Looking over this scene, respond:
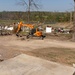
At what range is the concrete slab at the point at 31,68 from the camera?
6387 millimetres

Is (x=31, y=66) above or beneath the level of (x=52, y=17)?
beneath

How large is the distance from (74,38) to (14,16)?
26.0 meters

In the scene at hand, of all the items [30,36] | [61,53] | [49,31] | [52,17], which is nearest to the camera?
[61,53]

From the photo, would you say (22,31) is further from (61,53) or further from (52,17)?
(52,17)

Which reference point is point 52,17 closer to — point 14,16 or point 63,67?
point 14,16

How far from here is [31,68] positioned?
22.2ft

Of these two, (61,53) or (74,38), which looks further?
(74,38)

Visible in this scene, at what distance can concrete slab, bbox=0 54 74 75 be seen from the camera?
639 centimetres

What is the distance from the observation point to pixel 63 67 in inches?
282

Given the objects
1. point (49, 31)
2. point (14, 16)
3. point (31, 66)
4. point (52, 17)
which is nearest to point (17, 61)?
point (31, 66)

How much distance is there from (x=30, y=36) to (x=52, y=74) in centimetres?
979

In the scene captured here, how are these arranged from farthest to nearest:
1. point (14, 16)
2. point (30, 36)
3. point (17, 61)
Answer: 1. point (14, 16)
2. point (30, 36)
3. point (17, 61)

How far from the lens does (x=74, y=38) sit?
14891 millimetres

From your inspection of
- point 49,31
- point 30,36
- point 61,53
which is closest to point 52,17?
point 49,31
